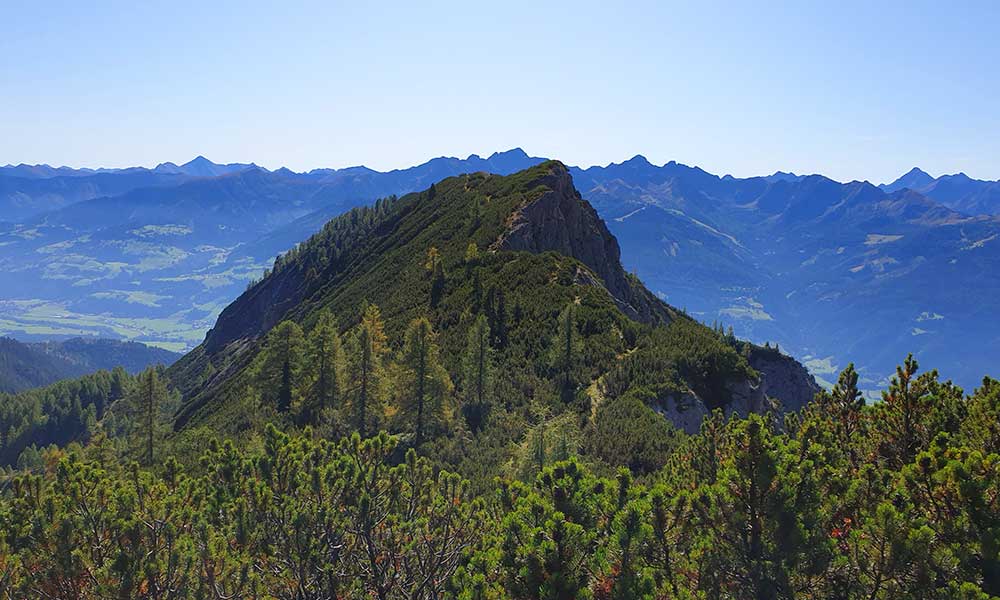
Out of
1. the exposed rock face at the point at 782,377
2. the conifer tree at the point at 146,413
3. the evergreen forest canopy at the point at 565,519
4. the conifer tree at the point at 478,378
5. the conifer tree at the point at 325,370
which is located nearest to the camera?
the evergreen forest canopy at the point at 565,519

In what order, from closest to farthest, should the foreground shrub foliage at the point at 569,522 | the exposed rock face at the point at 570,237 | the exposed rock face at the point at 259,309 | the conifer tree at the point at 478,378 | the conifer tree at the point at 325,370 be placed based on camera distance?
the foreground shrub foliage at the point at 569,522, the conifer tree at the point at 478,378, the conifer tree at the point at 325,370, the exposed rock face at the point at 570,237, the exposed rock face at the point at 259,309

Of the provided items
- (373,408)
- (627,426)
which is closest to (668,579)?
(627,426)

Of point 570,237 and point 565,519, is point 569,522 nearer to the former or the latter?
point 565,519

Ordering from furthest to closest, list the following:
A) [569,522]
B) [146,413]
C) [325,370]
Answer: [146,413], [325,370], [569,522]

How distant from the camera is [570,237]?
105375 mm

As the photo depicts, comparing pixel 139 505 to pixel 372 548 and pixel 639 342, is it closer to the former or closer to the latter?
pixel 372 548

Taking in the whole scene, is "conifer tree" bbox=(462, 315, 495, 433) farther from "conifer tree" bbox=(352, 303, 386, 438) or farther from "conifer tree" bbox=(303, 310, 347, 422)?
"conifer tree" bbox=(303, 310, 347, 422)

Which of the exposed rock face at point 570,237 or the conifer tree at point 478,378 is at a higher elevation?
the exposed rock face at point 570,237

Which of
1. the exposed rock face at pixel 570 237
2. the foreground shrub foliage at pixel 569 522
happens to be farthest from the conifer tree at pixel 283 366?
the foreground shrub foliage at pixel 569 522

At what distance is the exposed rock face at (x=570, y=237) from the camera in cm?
9444

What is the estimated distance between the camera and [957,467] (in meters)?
9.05

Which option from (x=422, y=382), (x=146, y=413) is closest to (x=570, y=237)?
(x=422, y=382)

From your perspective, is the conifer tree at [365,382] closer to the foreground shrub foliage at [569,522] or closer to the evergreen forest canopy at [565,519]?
the evergreen forest canopy at [565,519]

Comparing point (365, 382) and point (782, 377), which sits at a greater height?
point (365, 382)
